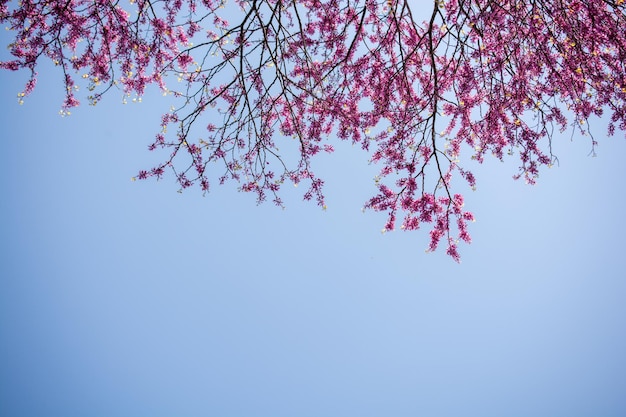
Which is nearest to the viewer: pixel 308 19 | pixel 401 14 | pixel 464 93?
pixel 401 14

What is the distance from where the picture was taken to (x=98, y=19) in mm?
4086

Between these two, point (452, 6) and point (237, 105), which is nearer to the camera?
point (452, 6)

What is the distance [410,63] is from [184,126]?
2.67 metres

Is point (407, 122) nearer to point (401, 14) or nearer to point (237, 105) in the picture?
point (401, 14)

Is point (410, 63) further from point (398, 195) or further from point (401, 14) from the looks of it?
point (398, 195)

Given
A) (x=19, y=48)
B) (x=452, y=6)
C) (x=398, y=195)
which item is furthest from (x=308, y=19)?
(x=19, y=48)

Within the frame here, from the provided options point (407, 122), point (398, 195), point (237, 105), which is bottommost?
point (398, 195)

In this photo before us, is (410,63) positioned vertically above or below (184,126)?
above

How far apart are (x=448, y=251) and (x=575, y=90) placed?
6.92 feet

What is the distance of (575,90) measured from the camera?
12.0 feet

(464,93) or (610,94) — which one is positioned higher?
(464,93)

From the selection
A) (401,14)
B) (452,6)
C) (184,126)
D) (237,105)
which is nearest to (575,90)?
(452,6)

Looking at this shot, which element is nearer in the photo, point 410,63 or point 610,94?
point 610,94

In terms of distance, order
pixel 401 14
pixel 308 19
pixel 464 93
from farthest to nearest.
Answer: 1. pixel 308 19
2. pixel 464 93
3. pixel 401 14
